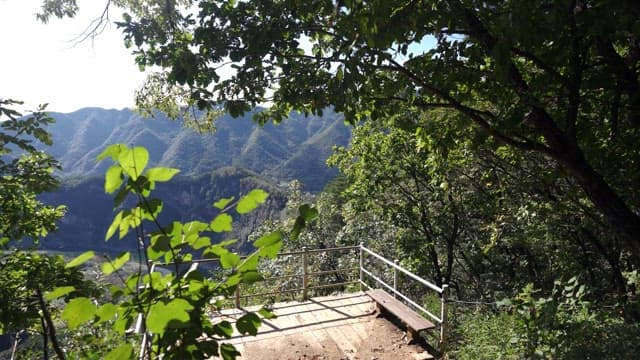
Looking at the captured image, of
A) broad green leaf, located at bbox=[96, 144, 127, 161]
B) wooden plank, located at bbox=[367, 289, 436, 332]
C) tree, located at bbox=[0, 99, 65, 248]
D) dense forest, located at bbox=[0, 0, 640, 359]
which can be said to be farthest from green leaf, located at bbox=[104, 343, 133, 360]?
wooden plank, located at bbox=[367, 289, 436, 332]

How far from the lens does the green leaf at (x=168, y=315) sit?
3.19 feet

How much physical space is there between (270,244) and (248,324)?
0.81 ft

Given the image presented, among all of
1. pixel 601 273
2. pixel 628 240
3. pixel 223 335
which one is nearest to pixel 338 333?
pixel 628 240

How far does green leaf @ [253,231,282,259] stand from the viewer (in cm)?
117

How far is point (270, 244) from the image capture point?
3.88ft

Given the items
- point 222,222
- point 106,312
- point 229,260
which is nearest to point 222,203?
point 222,222

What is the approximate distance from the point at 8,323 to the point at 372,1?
5.52m

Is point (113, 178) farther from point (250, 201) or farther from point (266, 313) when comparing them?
point (266, 313)

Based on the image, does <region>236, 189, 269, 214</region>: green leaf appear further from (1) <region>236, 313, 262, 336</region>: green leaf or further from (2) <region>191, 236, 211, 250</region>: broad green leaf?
(1) <region>236, 313, 262, 336</region>: green leaf

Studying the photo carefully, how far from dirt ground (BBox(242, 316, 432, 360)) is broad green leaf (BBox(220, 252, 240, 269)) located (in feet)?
19.0

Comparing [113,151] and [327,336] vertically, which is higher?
[113,151]

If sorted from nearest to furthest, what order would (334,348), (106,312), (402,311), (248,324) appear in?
(106,312) → (248,324) → (334,348) → (402,311)

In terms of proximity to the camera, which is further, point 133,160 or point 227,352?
point 227,352

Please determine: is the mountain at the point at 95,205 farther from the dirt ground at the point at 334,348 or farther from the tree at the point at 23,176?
the tree at the point at 23,176
